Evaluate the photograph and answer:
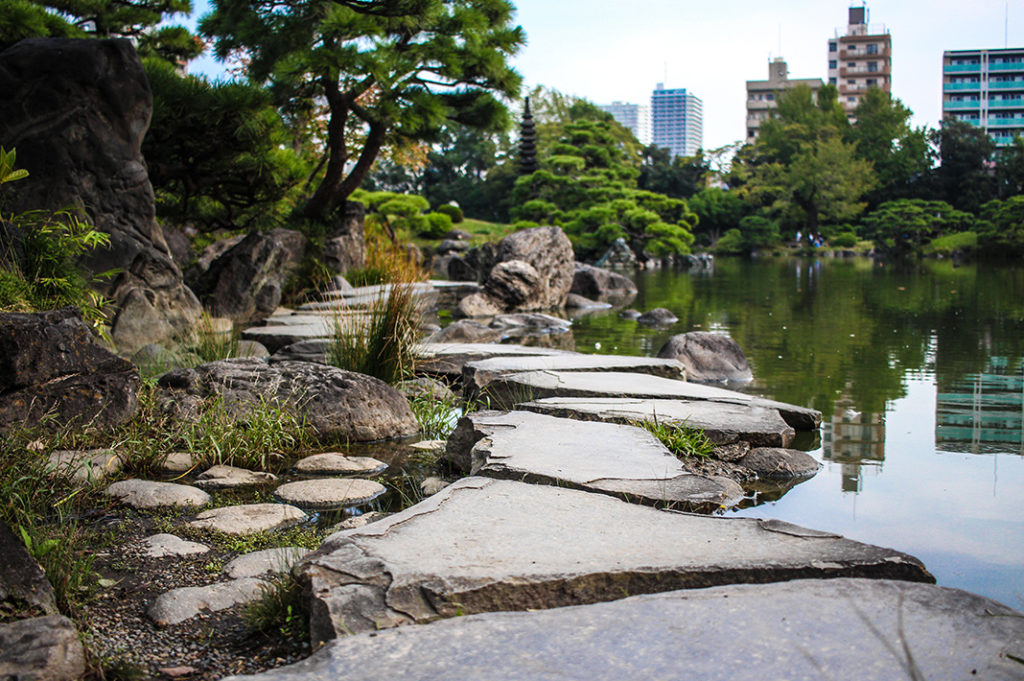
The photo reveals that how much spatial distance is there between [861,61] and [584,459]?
2505 inches

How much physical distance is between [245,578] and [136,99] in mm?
3956

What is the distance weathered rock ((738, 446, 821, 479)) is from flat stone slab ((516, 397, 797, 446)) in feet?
0.28

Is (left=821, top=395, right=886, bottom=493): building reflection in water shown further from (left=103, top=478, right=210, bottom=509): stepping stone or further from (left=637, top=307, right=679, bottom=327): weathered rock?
(left=637, top=307, right=679, bottom=327): weathered rock

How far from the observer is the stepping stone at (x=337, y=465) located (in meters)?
3.11

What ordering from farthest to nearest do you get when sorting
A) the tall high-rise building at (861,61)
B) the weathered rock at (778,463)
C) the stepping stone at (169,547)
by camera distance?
the tall high-rise building at (861,61) → the weathered rock at (778,463) → the stepping stone at (169,547)

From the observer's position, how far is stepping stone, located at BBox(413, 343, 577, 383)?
15.8 ft

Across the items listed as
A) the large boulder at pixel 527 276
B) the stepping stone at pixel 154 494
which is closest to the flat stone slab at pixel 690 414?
the stepping stone at pixel 154 494

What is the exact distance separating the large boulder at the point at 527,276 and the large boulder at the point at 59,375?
711cm

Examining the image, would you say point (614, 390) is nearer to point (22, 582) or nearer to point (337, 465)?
point (337, 465)

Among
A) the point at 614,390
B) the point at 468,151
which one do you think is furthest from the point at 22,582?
the point at 468,151

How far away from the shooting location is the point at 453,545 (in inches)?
72.2

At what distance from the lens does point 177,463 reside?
3047 mm

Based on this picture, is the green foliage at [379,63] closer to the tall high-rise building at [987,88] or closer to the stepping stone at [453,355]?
the stepping stone at [453,355]

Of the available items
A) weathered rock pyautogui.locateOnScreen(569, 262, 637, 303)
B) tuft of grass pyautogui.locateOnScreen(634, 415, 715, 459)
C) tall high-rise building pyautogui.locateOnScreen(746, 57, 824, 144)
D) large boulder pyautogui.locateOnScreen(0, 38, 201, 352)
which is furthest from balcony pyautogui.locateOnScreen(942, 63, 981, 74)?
tuft of grass pyautogui.locateOnScreen(634, 415, 715, 459)
